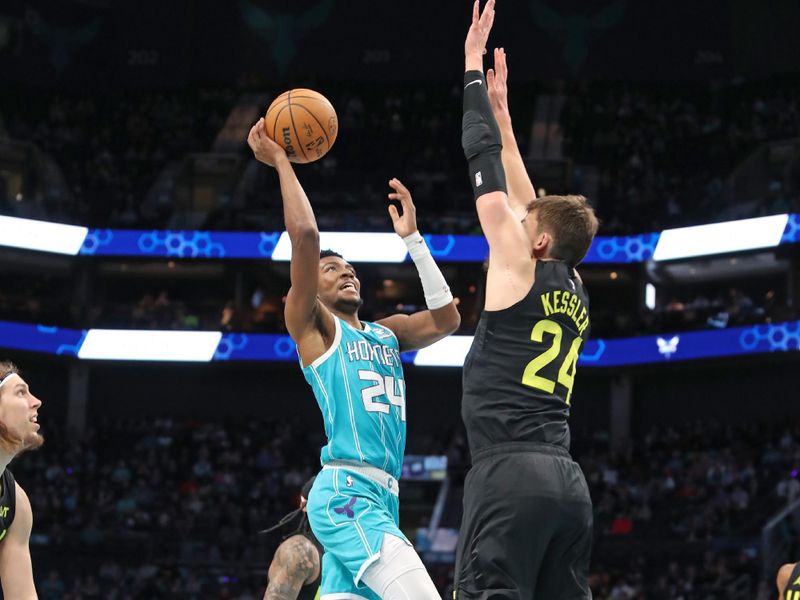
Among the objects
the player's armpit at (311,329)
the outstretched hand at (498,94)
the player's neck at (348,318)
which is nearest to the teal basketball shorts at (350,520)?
the player's armpit at (311,329)

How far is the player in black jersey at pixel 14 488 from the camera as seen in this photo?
21.4 ft

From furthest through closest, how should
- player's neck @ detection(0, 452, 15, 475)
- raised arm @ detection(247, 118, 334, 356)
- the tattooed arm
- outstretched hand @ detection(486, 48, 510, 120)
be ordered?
the tattooed arm
player's neck @ detection(0, 452, 15, 475)
outstretched hand @ detection(486, 48, 510, 120)
raised arm @ detection(247, 118, 334, 356)

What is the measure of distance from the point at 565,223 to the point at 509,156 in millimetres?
1145

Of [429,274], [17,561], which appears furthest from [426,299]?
[17,561]

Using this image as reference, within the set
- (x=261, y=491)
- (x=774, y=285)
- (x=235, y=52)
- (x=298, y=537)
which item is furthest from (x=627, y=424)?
(x=298, y=537)

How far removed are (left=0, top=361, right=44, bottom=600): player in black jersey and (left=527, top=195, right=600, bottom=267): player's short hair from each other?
2.84 meters

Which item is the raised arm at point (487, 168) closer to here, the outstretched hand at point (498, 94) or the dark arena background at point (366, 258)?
the outstretched hand at point (498, 94)

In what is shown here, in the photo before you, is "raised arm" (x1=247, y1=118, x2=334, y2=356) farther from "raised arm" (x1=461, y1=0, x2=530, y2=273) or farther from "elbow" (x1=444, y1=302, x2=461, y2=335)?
"raised arm" (x1=461, y1=0, x2=530, y2=273)

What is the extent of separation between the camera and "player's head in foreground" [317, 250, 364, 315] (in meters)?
6.73

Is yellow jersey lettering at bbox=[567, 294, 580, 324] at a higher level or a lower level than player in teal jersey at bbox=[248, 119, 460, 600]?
higher

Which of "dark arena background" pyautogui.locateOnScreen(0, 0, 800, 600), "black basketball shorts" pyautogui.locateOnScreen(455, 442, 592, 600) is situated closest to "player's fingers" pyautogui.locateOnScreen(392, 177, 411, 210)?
"black basketball shorts" pyautogui.locateOnScreen(455, 442, 592, 600)

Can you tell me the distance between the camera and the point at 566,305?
5.22 meters

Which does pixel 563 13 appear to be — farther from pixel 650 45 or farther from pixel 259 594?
pixel 259 594

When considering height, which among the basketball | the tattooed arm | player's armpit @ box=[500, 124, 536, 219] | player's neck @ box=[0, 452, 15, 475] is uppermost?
the basketball
